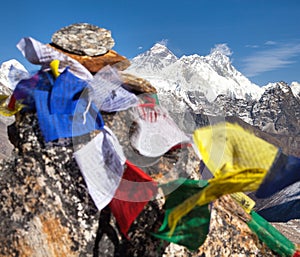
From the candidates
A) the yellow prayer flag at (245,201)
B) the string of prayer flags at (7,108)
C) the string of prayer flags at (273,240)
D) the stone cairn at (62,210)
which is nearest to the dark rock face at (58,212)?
the stone cairn at (62,210)

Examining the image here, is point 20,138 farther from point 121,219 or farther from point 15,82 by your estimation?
point 121,219

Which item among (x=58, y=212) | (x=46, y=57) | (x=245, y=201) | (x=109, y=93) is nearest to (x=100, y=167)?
(x=58, y=212)

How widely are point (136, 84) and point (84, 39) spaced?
→ 504mm

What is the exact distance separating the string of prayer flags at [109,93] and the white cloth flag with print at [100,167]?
22cm

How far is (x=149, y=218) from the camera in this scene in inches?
104

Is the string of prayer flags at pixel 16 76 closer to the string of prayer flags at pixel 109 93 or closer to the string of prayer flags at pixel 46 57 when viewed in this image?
the string of prayer flags at pixel 46 57

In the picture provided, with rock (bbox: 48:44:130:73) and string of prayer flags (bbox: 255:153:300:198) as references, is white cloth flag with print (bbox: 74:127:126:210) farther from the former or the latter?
string of prayer flags (bbox: 255:153:300:198)

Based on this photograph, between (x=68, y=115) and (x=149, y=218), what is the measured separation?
2.37 feet

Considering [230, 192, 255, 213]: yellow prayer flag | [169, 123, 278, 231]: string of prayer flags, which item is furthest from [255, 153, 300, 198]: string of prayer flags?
[230, 192, 255, 213]: yellow prayer flag

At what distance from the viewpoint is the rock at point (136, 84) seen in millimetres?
2947

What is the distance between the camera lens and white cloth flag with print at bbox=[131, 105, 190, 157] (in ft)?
8.83

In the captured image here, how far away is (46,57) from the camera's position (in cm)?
289

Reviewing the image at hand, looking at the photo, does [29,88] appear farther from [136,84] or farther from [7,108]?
[136,84]

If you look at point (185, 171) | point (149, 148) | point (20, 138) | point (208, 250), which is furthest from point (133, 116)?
point (208, 250)
